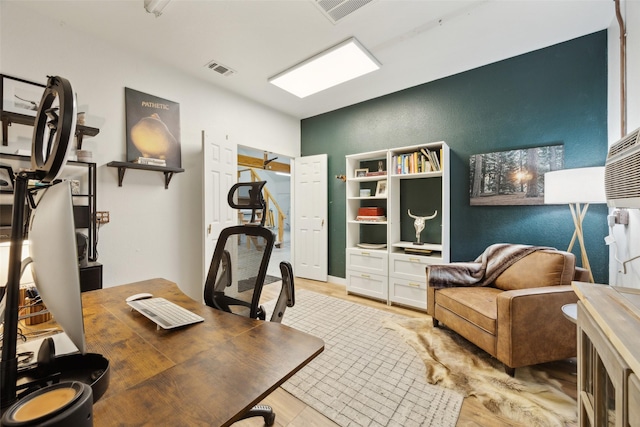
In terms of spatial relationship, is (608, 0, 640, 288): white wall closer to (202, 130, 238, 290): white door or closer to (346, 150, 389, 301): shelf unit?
(346, 150, 389, 301): shelf unit

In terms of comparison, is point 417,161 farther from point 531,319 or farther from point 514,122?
point 531,319

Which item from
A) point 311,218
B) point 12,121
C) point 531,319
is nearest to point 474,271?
point 531,319

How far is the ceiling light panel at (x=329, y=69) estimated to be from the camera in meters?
2.60

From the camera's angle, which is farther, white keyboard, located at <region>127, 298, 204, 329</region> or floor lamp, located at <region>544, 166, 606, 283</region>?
floor lamp, located at <region>544, 166, 606, 283</region>

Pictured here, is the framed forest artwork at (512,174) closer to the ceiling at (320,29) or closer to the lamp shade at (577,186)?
the lamp shade at (577,186)

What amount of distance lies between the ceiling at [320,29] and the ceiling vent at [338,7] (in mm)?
44

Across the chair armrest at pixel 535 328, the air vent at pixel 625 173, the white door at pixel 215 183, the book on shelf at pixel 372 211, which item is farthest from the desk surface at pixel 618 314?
the white door at pixel 215 183

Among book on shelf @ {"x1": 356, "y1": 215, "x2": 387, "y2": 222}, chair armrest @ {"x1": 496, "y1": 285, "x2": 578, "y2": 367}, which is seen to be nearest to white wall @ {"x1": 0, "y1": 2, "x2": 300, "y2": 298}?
book on shelf @ {"x1": 356, "y1": 215, "x2": 387, "y2": 222}

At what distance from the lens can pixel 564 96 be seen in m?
2.59

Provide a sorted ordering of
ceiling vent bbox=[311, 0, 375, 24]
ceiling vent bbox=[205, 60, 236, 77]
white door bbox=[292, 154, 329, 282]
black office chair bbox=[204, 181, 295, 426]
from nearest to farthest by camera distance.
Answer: black office chair bbox=[204, 181, 295, 426] < ceiling vent bbox=[311, 0, 375, 24] < ceiling vent bbox=[205, 60, 236, 77] < white door bbox=[292, 154, 329, 282]

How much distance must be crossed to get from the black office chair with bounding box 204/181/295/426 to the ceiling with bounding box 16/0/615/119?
168 centimetres

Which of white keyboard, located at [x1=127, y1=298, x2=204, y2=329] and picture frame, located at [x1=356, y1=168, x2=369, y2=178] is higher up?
picture frame, located at [x1=356, y1=168, x2=369, y2=178]

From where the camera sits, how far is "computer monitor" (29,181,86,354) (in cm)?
50

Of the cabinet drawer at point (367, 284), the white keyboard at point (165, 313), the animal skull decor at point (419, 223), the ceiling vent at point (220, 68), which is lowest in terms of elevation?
the cabinet drawer at point (367, 284)
